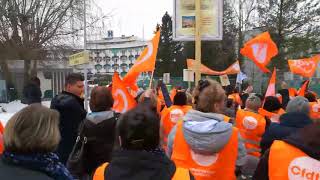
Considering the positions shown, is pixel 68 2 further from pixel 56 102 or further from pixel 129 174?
pixel 129 174

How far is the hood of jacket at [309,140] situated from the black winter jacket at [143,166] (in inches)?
41.2

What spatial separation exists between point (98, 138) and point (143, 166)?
222 centimetres

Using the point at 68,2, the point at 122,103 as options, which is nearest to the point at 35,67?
the point at 68,2

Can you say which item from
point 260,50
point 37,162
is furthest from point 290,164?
point 260,50

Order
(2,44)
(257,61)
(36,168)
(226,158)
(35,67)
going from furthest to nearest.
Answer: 1. (35,67)
2. (2,44)
3. (257,61)
4. (226,158)
5. (36,168)

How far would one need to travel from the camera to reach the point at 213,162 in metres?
4.01

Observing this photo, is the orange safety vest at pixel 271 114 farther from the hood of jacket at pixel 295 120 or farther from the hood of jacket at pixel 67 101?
the hood of jacket at pixel 67 101

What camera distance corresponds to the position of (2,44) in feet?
107

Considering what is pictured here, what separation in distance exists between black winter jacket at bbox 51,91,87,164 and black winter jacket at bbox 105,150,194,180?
317 cm

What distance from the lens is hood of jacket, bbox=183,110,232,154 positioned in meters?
3.87

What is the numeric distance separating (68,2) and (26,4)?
3.04m

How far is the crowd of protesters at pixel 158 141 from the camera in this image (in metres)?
2.60

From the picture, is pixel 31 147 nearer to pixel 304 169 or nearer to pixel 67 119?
pixel 304 169

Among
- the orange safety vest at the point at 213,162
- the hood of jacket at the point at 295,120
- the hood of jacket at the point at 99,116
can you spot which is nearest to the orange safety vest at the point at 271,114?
the hood of jacket at the point at 295,120
